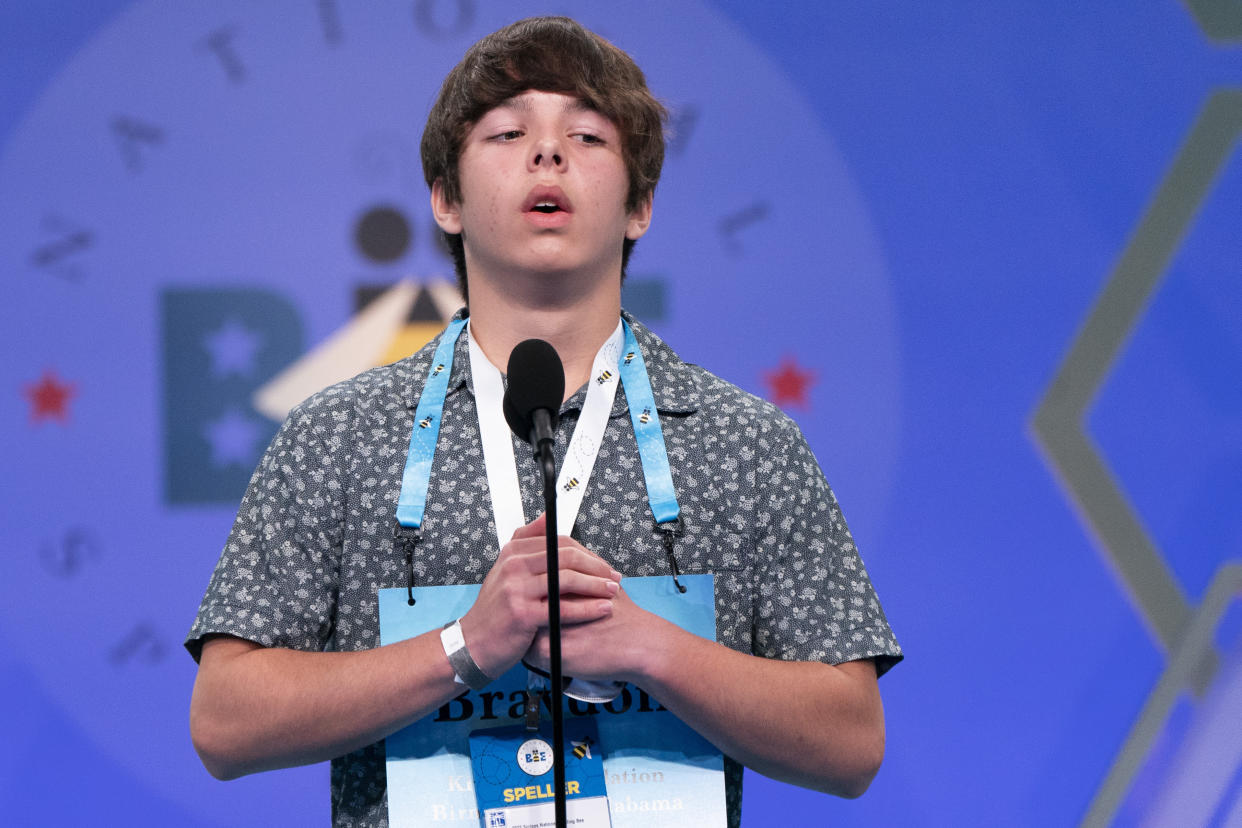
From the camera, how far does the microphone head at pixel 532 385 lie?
1200mm

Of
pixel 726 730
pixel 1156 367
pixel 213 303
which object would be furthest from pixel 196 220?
pixel 1156 367

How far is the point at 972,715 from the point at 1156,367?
0.96 metres

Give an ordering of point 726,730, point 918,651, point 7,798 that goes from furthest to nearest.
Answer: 1. point 918,651
2. point 7,798
3. point 726,730

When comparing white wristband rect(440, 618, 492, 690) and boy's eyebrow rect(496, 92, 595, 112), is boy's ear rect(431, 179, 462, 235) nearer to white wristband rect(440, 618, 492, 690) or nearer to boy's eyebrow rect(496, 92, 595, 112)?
boy's eyebrow rect(496, 92, 595, 112)

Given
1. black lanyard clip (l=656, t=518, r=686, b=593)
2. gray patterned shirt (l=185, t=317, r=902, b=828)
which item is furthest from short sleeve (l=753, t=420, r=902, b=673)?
black lanyard clip (l=656, t=518, r=686, b=593)

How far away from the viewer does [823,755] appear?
4.74ft

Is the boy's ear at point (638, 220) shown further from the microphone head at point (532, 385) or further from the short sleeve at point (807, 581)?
the microphone head at point (532, 385)

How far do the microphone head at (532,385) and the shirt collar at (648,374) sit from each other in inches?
13.7

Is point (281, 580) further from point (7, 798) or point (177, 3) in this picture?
point (177, 3)

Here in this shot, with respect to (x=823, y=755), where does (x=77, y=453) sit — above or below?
above

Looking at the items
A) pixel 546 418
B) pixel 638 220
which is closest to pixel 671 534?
pixel 546 418

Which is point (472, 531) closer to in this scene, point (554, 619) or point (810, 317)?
point (554, 619)

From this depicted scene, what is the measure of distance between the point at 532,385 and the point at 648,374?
0.46 meters

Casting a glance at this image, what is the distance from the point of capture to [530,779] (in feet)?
4.55
